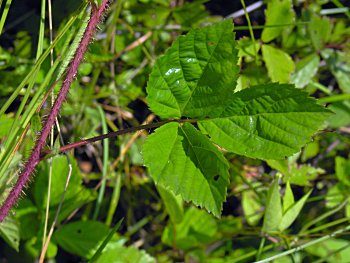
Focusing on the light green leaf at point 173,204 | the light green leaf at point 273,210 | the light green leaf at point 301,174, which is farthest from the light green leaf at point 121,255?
the light green leaf at point 301,174

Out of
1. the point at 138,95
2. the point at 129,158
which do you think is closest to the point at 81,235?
the point at 129,158

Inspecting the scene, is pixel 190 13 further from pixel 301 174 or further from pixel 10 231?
pixel 10 231

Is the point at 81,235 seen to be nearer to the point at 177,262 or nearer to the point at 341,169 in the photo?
the point at 177,262

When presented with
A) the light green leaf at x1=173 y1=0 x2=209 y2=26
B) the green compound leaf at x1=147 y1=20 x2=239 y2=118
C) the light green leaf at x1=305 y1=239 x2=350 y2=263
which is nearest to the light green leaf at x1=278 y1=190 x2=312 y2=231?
the light green leaf at x1=305 y1=239 x2=350 y2=263

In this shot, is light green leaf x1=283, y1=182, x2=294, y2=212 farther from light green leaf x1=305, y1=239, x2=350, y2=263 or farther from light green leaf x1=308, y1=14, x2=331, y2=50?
light green leaf x1=308, y1=14, x2=331, y2=50

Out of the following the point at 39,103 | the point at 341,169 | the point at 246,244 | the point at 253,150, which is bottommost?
the point at 246,244

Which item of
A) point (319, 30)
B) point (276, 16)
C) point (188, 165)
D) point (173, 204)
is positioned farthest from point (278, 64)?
point (188, 165)

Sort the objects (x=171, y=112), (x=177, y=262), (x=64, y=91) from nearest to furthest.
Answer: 1. (x=64, y=91)
2. (x=171, y=112)
3. (x=177, y=262)
